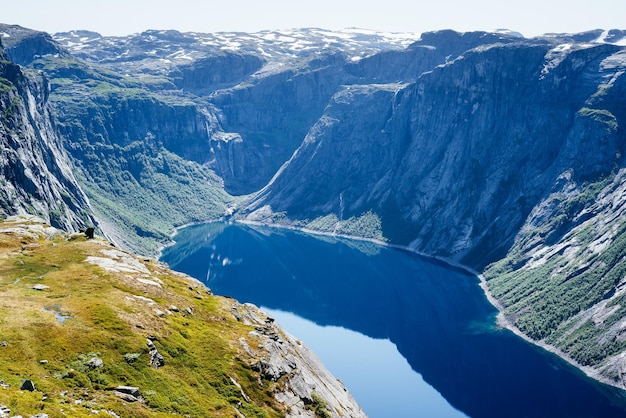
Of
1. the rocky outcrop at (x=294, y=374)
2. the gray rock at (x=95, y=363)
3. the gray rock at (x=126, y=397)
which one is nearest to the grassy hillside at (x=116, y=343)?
the gray rock at (x=95, y=363)

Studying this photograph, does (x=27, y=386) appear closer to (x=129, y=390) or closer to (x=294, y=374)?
(x=129, y=390)

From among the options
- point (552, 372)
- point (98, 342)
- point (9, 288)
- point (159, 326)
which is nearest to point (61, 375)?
point (98, 342)

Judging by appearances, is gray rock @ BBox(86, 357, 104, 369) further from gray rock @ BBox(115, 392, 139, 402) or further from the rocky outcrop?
the rocky outcrop

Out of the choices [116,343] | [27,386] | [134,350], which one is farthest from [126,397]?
[116,343]

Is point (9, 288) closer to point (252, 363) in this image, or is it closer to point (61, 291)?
point (61, 291)

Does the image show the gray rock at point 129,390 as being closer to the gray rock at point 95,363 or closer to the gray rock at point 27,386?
the gray rock at point 95,363

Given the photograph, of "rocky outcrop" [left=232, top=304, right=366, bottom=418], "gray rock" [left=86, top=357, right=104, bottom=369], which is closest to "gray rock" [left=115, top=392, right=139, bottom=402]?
"gray rock" [left=86, top=357, right=104, bottom=369]
